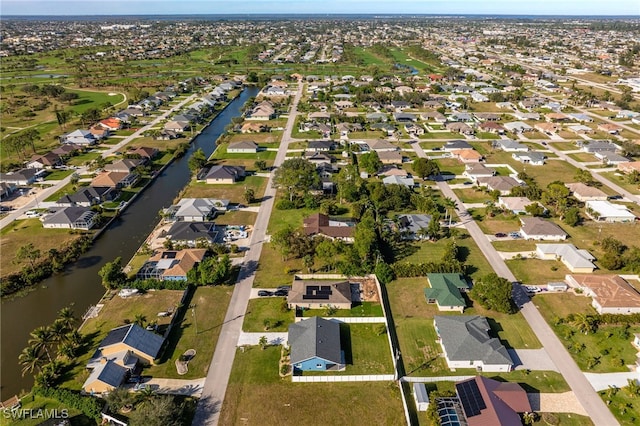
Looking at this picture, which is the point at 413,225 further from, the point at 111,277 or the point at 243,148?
the point at 243,148

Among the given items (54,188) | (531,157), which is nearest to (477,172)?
(531,157)

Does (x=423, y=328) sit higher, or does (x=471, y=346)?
A: (x=471, y=346)

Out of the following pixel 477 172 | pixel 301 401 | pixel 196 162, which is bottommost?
pixel 301 401

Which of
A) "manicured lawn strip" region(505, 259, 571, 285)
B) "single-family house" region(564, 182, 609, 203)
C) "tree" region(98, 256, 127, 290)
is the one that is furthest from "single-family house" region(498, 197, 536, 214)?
"tree" region(98, 256, 127, 290)

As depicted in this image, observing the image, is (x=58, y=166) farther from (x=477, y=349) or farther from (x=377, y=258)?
(x=477, y=349)

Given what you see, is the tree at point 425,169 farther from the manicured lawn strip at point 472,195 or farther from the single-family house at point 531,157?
the single-family house at point 531,157

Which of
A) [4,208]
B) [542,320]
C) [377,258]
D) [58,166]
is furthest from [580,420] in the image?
[58,166]
